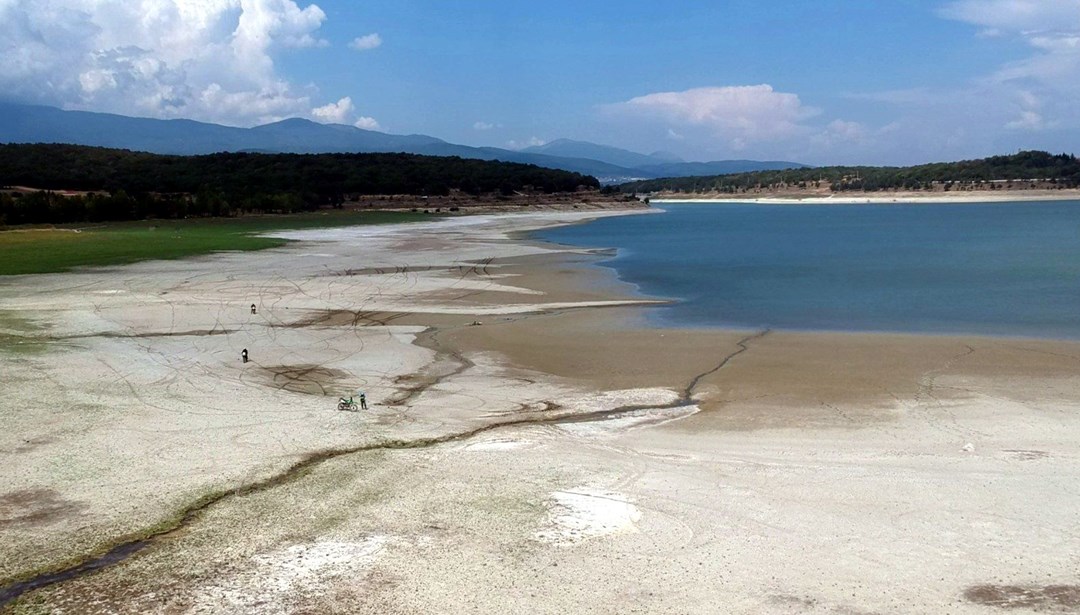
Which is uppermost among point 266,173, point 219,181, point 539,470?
point 266,173

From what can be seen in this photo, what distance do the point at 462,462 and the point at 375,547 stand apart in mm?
2648

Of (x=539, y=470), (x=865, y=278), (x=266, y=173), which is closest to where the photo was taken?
(x=539, y=470)

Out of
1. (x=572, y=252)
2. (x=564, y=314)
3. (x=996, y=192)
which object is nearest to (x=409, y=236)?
(x=572, y=252)

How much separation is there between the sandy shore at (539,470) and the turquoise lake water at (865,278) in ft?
10.4

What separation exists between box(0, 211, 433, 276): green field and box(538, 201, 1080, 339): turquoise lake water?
20.7 meters

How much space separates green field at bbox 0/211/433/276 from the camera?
36219 mm

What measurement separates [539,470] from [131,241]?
143ft

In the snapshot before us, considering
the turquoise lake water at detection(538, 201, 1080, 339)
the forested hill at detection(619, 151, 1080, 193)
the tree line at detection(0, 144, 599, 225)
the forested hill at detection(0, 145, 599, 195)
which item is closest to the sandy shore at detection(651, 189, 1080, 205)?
the forested hill at detection(619, 151, 1080, 193)

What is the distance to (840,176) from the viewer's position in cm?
17325

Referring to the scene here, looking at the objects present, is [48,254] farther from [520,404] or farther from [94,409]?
[520,404]

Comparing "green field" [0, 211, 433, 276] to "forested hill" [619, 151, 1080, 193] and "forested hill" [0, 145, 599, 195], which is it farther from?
"forested hill" [619, 151, 1080, 193]

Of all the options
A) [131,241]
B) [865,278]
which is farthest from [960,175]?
[131,241]

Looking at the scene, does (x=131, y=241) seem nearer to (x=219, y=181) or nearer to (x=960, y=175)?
(x=219, y=181)

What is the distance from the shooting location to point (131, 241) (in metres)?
47.0
